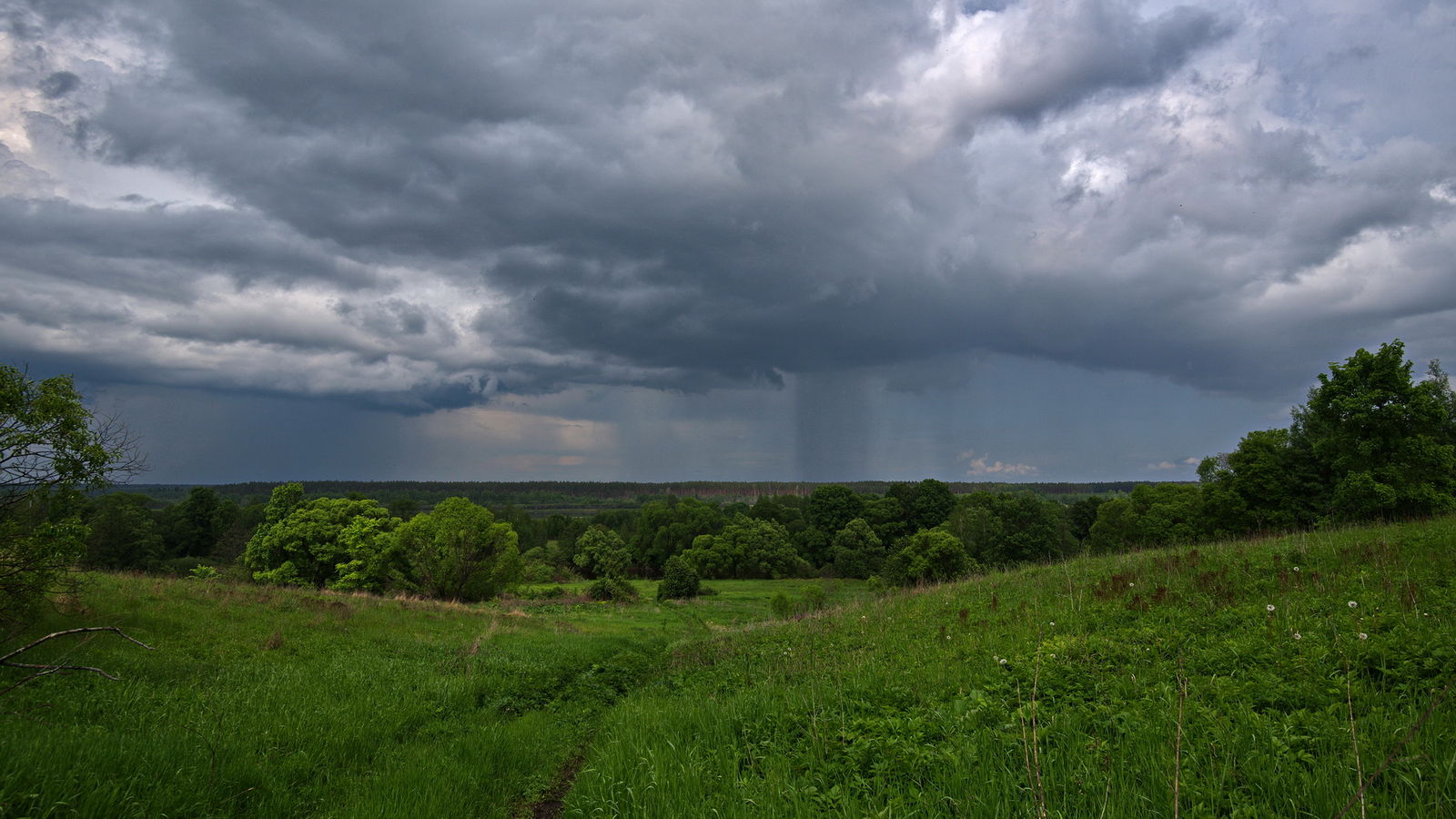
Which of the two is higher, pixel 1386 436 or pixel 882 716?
pixel 1386 436

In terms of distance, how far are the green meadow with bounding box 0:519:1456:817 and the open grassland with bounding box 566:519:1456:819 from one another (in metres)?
0.03

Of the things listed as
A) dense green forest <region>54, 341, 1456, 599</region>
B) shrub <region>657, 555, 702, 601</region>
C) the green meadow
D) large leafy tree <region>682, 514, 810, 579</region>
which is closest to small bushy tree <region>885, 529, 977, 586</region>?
dense green forest <region>54, 341, 1456, 599</region>

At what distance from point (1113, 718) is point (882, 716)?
7.58ft

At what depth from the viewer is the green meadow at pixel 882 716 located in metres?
4.25

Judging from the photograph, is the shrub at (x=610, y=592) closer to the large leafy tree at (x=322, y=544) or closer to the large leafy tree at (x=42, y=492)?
the large leafy tree at (x=322, y=544)

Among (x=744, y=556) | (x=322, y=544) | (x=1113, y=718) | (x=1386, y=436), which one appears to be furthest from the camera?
(x=744, y=556)

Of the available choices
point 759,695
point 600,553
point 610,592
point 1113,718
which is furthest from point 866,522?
point 1113,718

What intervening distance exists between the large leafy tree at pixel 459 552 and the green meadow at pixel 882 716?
27.2 meters

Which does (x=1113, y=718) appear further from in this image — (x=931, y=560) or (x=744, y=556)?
(x=744, y=556)

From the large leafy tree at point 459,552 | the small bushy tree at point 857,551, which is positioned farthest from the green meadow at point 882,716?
the small bushy tree at point 857,551

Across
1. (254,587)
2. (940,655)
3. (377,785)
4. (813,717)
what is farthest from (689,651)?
(254,587)

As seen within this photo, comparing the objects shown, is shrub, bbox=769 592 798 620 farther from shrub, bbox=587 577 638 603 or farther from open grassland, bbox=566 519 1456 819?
open grassland, bbox=566 519 1456 819

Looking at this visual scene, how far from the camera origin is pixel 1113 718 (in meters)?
5.16

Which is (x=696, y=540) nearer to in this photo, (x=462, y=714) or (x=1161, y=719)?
(x=462, y=714)
